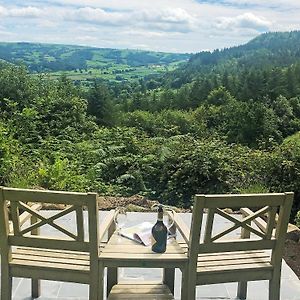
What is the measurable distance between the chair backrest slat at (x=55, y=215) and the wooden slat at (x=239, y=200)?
56cm

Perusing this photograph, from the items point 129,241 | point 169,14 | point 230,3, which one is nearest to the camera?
point 129,241

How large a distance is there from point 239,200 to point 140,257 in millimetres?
590

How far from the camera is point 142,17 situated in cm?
1934

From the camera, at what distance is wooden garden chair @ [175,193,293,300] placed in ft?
8.05

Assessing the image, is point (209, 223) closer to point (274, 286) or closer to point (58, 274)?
point (274, 286)

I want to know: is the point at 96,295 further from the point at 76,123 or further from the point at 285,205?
the point at 76,123

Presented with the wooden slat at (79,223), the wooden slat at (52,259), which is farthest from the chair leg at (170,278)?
the wooden slat at (79,223)

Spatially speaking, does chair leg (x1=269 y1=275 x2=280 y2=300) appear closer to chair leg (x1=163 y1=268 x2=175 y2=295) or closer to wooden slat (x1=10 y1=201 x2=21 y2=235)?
chair leg (x1=163 y1=268 x2=175 y2=295)

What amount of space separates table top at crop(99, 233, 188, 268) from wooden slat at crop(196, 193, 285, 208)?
0.35m

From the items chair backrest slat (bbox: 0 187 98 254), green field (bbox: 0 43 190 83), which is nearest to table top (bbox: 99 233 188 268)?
chair backrest slat (bbox: 0 187 98 254)

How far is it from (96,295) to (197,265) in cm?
56

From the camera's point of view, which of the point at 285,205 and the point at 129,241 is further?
the point at 129,241

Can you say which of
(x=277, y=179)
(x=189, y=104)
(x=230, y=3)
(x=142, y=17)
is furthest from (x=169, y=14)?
(x=189, y=104)

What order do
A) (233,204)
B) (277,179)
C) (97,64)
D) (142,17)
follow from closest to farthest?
(233,204), (277,179), (142,17), (97,64)
